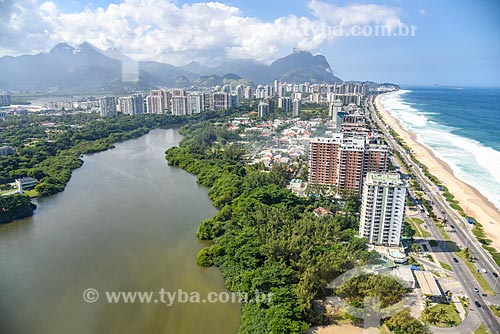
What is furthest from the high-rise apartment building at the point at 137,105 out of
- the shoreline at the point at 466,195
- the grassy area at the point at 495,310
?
the grassy area at the point at 495,310

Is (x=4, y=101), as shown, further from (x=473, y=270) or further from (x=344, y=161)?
(x=473, y=270)

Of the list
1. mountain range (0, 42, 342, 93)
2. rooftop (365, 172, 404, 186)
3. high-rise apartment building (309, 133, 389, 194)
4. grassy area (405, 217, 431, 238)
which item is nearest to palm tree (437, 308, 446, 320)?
rooftop (365, 172, 404, 186)

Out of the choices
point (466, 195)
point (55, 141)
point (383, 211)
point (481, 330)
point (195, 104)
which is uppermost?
point (195, 104)

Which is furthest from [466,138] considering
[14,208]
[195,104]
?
[14,208]

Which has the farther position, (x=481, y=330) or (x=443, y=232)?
(x=443, y=232)

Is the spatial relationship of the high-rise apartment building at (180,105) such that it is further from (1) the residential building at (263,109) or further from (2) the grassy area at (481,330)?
(2) the grassy area at (481,330)
